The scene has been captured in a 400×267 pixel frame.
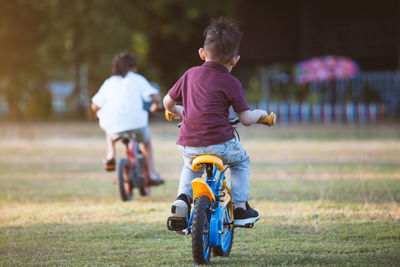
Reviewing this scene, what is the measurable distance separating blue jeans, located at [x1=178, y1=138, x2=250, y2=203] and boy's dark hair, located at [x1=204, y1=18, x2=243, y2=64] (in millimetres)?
630

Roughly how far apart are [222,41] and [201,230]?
1380 millimetres

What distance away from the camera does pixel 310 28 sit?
34.8 m

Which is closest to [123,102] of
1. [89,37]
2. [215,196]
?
[215,196]

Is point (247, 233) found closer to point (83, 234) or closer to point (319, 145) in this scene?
point (83, 234)

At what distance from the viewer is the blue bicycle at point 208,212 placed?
5047 millimetres

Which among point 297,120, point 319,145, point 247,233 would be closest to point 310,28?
point 297,120

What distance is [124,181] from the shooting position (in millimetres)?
9250

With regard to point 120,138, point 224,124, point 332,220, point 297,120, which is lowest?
point 297,120

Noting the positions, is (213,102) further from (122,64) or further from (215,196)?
(122,64)

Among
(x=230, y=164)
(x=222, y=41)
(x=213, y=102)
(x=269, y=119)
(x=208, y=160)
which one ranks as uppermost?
(x=222, y=41)

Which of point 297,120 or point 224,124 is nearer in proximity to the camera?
point 224,124

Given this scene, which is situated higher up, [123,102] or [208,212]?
[123,102]

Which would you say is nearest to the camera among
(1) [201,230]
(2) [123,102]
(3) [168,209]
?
(1) [201,230]

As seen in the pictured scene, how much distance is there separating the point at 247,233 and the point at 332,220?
1.14 meters
